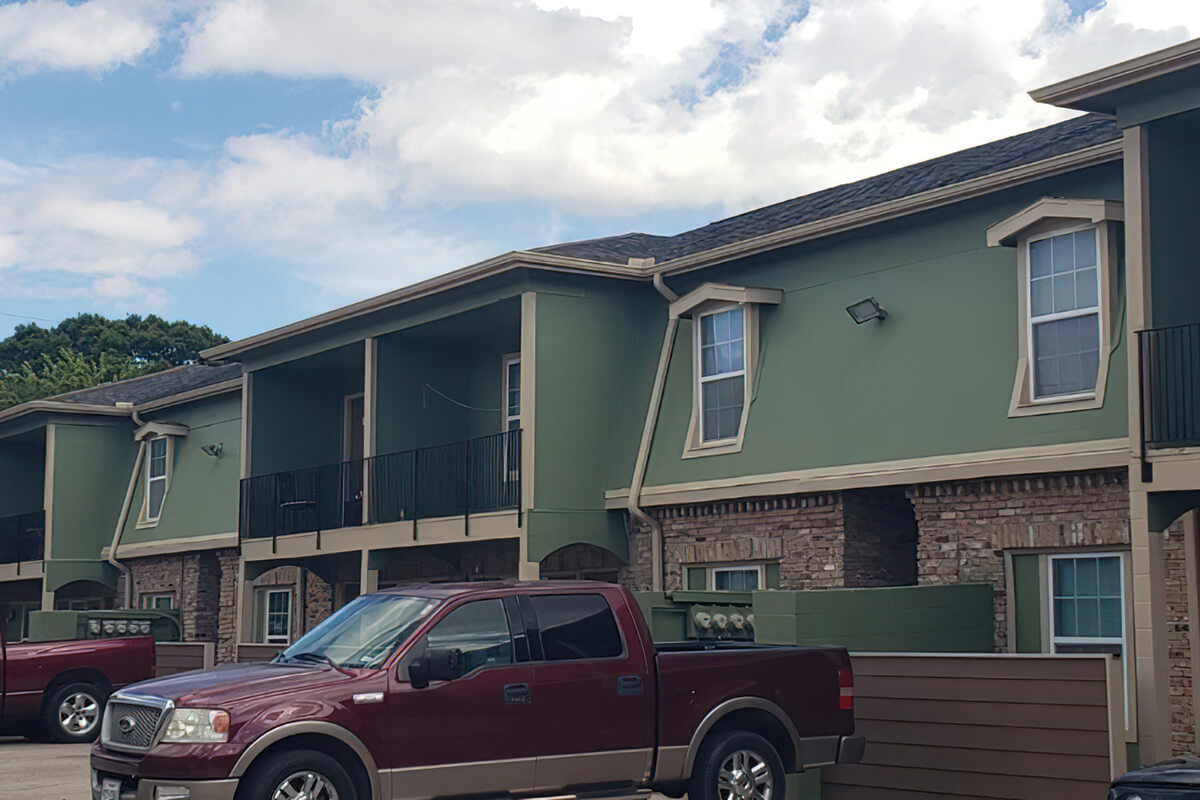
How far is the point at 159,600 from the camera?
2970cm

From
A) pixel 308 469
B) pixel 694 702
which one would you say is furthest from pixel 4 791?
pixel 308 469

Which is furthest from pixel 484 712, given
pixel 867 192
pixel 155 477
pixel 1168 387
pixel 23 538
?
pixel 23 538

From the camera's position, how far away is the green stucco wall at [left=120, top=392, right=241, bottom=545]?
2741 centimetres

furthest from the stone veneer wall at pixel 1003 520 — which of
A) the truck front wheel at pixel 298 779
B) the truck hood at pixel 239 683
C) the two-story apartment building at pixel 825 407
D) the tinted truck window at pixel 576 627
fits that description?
the truck front wheel at pixel 298 779

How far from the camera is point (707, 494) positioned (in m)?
17.5

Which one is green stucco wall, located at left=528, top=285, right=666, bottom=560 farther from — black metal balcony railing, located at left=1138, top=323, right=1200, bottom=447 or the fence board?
black metal balcony railing, located at left=1138, top=323, right=1200, bottom=447

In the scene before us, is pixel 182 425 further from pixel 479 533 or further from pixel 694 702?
pixel 694 702

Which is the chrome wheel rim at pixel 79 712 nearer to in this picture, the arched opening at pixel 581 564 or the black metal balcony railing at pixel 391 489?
the black metal balcony railing at pixel 391 489

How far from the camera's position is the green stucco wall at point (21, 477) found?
34031 millimetres

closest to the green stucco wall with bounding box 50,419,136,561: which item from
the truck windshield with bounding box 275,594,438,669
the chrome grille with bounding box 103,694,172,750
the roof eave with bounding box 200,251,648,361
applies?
the roof eave with bounding box 200,251,648,361

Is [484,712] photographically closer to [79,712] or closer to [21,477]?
[79,712]

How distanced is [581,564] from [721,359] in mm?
3519

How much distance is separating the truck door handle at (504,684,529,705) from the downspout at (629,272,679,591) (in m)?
7.92

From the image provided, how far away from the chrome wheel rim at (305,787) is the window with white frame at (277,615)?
17022mm
